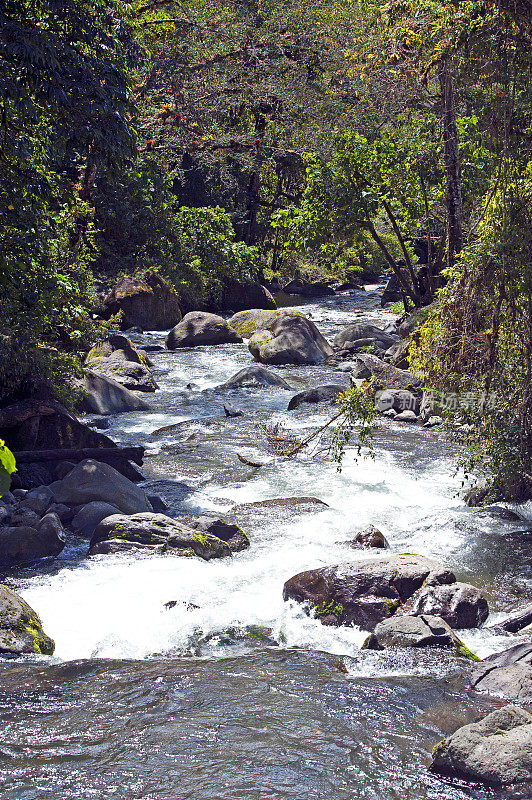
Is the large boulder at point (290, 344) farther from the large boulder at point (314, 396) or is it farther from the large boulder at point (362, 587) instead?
the large boulder at point (362, 587)

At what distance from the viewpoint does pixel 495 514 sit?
924 centimetres

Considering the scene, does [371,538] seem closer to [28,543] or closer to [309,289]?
[28,543]

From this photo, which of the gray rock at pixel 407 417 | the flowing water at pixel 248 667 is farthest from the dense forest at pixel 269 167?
the flowing water at pixel 248 667

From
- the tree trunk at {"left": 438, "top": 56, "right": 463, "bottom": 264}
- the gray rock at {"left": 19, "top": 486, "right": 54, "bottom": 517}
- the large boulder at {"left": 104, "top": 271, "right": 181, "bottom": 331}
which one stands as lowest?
the gray rock at {"left": 19, "top": 486, "right": 54, "bottom": 517}

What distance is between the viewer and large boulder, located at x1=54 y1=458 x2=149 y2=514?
30.0 feet

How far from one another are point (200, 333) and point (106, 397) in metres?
6.16

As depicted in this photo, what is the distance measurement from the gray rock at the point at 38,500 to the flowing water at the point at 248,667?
0.94 m

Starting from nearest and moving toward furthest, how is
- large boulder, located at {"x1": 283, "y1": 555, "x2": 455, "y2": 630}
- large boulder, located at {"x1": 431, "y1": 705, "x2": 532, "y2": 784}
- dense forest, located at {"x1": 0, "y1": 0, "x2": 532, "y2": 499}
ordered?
large boulder, located at {"x1": 431, "y1": 705, "x2": 532, "y2": 784}
large boulder, located at {"x1": 283, "y1": 555, "x2": 455, "y2": 630}
dense forest, located at {"x1": 0, "y1": 0, "x2": 532, "y2": 499}

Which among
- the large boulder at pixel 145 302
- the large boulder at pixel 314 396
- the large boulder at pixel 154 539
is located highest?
the large boulder at pixel 145 302

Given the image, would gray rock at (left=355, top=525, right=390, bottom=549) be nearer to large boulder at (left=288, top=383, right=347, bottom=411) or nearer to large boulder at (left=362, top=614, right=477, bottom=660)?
large boulder at (left=362, top=614, right=477, bottom=660)

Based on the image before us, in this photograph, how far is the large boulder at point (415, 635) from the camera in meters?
6.16

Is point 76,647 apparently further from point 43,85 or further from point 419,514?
point 43,85

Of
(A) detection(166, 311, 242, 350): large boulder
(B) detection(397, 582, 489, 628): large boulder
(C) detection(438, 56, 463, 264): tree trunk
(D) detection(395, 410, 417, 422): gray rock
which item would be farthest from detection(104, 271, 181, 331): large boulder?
(B) detection(397, 582, 489, 628): large boulder

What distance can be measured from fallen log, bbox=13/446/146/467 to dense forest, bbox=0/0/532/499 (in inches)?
31.7
